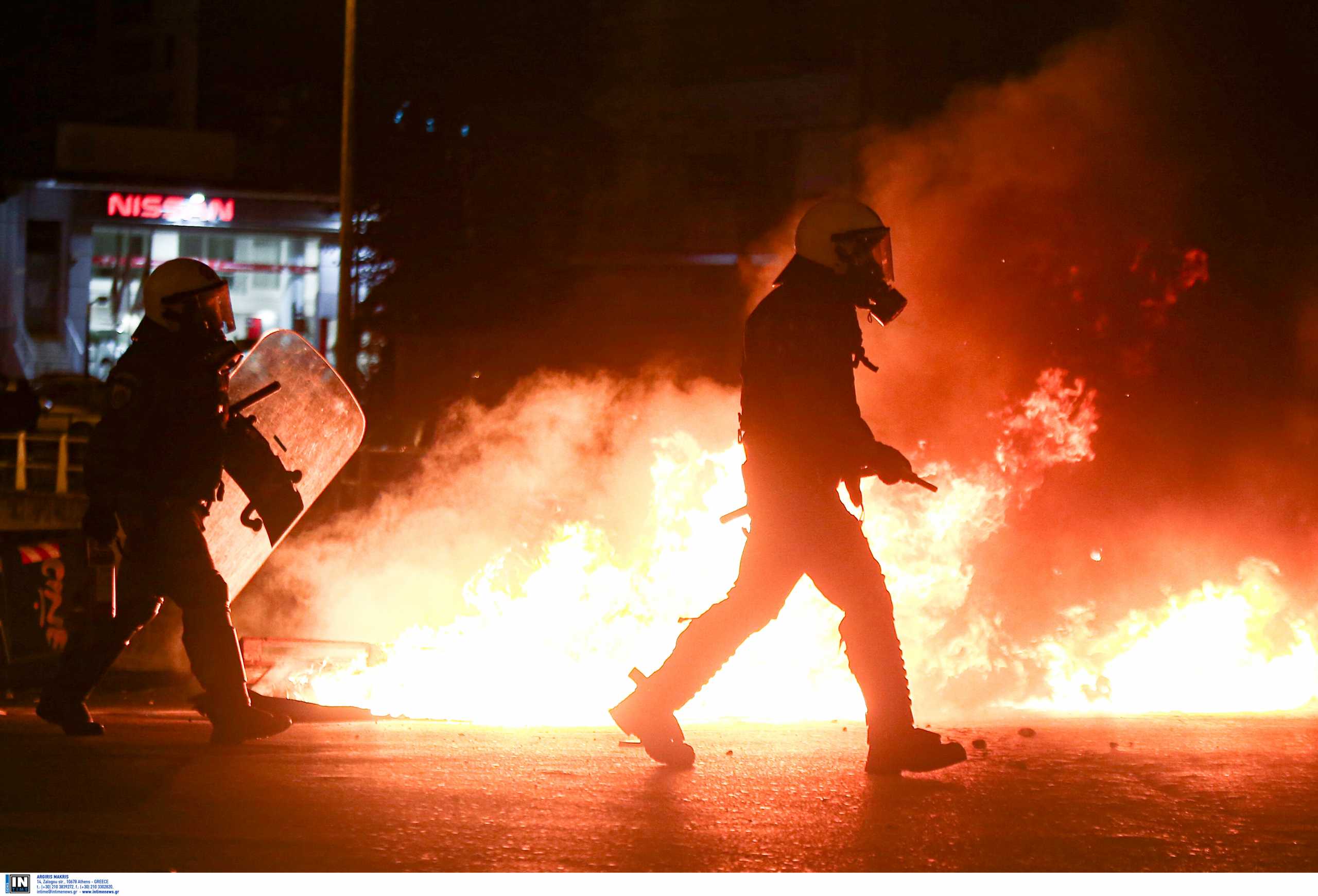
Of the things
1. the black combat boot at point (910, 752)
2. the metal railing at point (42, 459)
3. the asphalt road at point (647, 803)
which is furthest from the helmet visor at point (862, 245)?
the metal railing at point (42, 459)

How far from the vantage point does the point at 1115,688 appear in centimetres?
707

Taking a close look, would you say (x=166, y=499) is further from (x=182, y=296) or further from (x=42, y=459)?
(x=42, y=459)

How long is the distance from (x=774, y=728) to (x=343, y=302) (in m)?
11.7

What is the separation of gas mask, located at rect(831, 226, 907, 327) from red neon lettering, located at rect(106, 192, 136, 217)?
35.0m

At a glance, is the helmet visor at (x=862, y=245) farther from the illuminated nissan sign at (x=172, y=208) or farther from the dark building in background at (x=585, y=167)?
the illuminated nissan sign at (x=172, y=208)

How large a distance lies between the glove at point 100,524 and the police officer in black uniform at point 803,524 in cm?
196

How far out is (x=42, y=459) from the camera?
66.7 feet

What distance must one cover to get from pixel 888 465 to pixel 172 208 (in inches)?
1389

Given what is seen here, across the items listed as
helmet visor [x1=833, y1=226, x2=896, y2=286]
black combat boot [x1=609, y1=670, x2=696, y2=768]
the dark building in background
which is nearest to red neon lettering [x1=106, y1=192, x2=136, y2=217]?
the dark building in background

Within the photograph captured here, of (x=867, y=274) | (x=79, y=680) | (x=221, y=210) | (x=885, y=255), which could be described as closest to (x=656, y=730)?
(x=867, y=274)

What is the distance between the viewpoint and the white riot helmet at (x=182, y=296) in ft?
18.1

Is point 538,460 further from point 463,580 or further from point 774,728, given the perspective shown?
point 774,728

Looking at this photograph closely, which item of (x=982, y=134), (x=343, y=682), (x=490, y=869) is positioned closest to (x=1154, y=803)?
(x=490, y=869)

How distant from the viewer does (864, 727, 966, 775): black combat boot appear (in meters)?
4.89
